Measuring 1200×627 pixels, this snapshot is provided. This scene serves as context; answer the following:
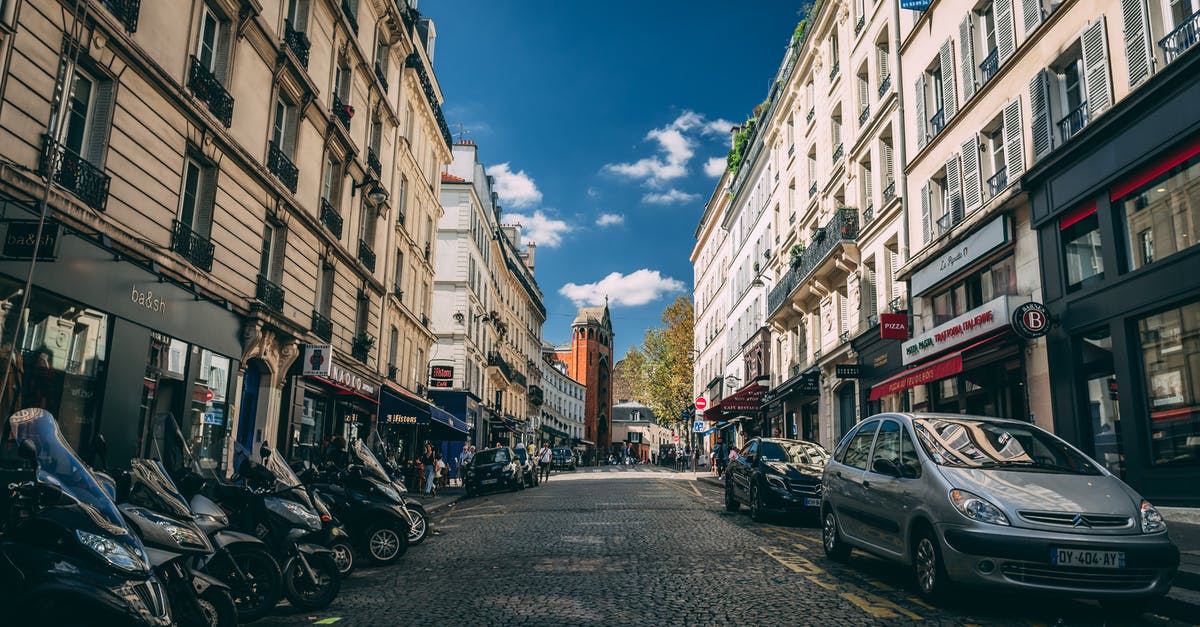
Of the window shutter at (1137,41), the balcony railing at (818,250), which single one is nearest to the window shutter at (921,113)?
the balcony railing at (818,250)

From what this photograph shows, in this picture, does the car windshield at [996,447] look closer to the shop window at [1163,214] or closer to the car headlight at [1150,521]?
the car headlight at [1150,521]

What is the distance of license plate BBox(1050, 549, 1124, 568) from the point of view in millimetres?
5672

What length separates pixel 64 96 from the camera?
10055mm

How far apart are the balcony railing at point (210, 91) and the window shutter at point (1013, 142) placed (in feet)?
48.8

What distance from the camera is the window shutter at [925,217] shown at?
19755 mm

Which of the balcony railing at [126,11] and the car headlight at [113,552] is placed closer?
the car headlight at [113,552]

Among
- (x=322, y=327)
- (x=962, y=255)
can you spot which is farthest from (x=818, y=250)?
(x=322, y=327)

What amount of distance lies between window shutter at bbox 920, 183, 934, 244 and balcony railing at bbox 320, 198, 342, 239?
49.6 ft

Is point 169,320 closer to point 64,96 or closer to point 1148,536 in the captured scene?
point 64,96

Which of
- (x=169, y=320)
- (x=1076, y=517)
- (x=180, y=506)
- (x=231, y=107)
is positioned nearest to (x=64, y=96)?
(x=169, y=320)

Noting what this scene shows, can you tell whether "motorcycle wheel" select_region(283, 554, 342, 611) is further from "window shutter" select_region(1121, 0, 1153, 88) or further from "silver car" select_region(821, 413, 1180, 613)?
"window shutter" select_region(1121, 0, 1153, 88)

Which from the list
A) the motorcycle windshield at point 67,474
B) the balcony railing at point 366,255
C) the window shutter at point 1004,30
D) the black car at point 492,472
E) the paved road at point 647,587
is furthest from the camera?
the black car at point 492,472

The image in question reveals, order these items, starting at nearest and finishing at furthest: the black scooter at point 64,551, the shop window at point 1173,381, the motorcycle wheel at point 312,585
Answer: the black scooter at point 64,551, the motorcycle wheel at point 312,585, the shop window at point 1173,381

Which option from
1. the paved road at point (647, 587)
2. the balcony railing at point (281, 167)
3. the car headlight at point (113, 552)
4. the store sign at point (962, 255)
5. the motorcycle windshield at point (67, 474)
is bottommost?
the paved road at point (647, 587)
